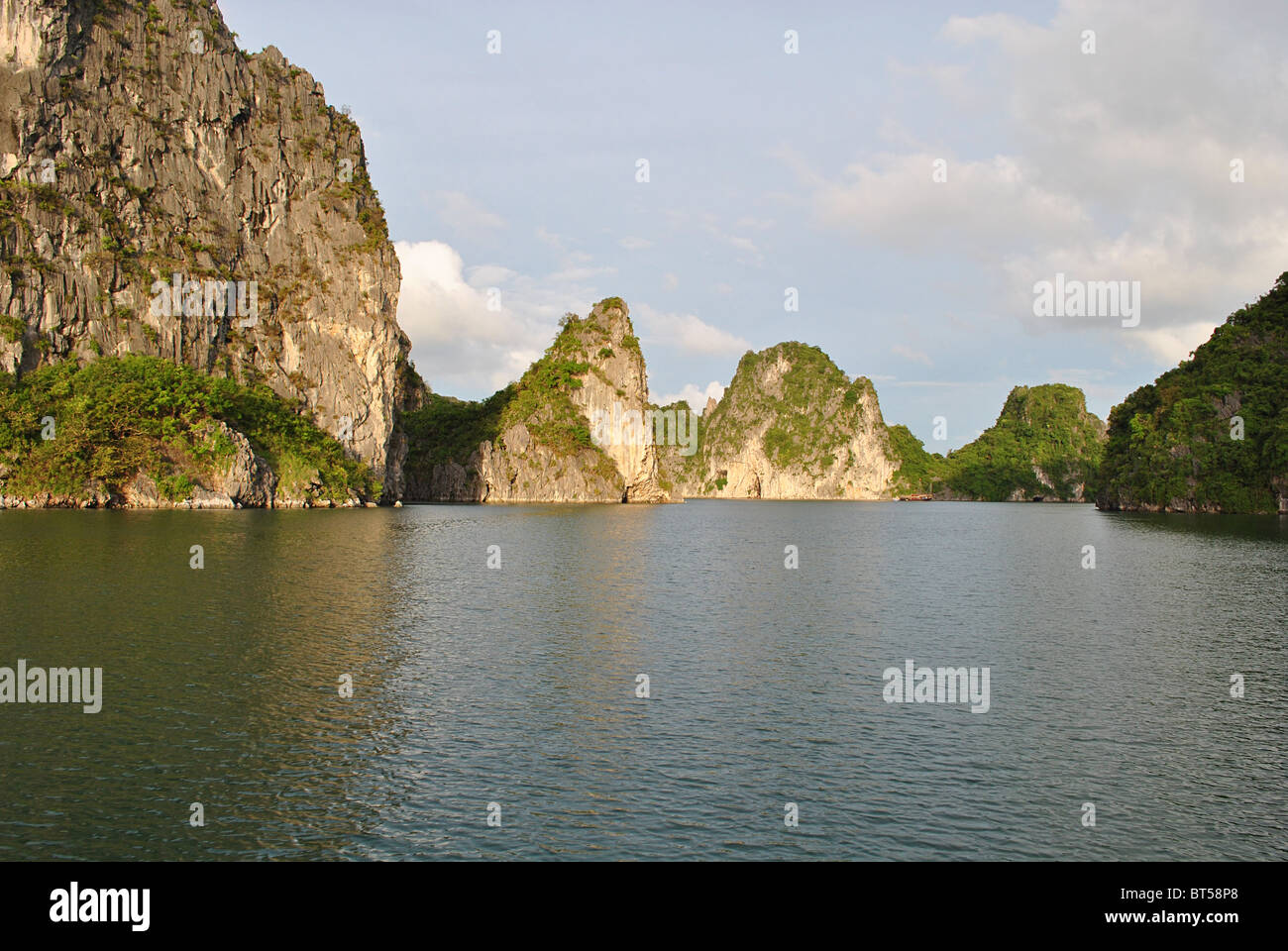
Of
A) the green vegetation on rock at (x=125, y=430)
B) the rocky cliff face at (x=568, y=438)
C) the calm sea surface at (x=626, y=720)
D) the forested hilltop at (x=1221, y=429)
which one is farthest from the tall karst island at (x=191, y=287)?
the calm sea surface at (x=626, y=720)

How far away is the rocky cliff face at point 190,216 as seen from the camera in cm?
8656

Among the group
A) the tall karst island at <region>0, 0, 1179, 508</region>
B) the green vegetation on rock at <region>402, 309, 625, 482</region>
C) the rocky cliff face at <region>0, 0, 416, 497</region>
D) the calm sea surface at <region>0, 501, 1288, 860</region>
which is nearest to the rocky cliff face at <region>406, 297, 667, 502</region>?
the green vegetation on rock at <region>402, 309, 625, 482</region>

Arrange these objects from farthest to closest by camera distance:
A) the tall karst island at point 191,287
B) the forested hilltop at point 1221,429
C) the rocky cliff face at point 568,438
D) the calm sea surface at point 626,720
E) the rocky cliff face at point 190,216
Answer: the rocky cliff face at point 568,438 → the forested hilltop at point 1221,429 → the rocky cliff face at point 190,216 → the tall karst island at point 191,287 → the calm sea surface at point 626,720

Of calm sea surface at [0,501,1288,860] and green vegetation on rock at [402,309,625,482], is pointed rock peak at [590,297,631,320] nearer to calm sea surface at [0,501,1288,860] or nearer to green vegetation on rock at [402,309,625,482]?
green vegetation on rock at [402,309,625,482]

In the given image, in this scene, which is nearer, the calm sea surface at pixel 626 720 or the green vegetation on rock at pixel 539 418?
the calm sea surface at pixel 626 720

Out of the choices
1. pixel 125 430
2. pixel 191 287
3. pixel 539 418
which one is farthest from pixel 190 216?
pixel 539 418

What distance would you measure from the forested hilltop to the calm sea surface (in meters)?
73.0

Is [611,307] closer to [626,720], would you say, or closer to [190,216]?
[190,216]

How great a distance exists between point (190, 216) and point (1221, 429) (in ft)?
416

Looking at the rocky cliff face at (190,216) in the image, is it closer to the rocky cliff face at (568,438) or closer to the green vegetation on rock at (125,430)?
the green vegetation on rock at (125,430)

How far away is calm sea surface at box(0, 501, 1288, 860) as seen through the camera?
37.7 feet

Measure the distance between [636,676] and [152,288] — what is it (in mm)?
95090

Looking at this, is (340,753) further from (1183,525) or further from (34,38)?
(34,38)

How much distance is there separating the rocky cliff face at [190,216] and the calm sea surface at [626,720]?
65680 millimetres
